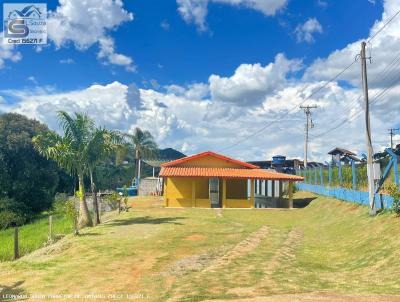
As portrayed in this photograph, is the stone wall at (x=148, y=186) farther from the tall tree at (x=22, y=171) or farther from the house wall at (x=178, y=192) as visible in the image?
the house wall at (x=178, y=192)

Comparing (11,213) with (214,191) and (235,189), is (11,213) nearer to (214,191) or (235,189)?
(214,191)

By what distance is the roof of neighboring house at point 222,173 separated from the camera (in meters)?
34.4

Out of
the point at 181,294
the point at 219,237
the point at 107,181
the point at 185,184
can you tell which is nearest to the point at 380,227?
the point at 219,237

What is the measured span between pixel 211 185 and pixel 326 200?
11.3 m

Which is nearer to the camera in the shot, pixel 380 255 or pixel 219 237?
pixel 380 255

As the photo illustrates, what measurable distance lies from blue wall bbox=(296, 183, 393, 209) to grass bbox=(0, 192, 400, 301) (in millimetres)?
662

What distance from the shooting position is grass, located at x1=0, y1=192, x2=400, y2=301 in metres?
11.1

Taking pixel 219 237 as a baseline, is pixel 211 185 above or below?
above

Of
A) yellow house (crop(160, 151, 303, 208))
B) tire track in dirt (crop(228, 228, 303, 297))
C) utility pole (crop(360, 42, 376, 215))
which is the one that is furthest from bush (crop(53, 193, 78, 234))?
utility pole (crop(360, 42, 376, 215))

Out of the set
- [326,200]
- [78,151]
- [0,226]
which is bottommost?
[0,226]

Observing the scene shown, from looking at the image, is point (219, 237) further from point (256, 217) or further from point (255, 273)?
point (256, 217)

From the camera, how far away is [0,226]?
34.9 metres

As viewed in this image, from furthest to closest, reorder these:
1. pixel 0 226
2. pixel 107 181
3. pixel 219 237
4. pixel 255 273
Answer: pixel 107 181 < pixel 0 226 < pixel 219 237 < pixel 255 273

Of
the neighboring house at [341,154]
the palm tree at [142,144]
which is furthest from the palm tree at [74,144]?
the palm tree at [142,144]
